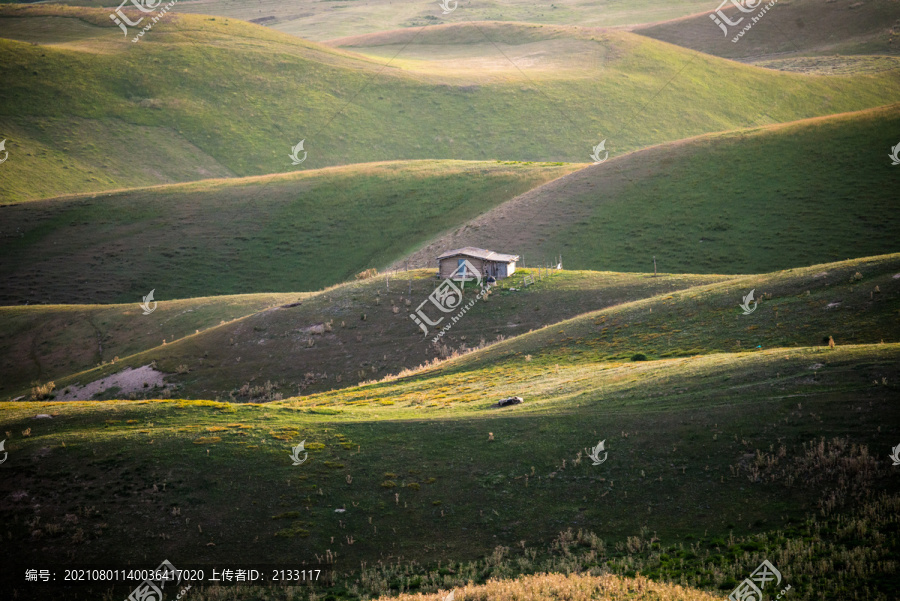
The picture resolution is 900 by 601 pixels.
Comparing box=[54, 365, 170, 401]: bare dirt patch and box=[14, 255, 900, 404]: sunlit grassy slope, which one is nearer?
box=[14, 255, 900, 404]: sunlit grassy slope

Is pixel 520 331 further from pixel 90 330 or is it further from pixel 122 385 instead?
pixel 90 330

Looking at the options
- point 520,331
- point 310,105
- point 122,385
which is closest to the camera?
point 122,385

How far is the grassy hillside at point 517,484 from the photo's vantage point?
1888 cm

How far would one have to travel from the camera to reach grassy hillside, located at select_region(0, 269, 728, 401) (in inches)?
1796

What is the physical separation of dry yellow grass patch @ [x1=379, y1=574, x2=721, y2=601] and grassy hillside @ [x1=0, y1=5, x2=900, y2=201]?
112 meters

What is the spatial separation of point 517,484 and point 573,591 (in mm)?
6054

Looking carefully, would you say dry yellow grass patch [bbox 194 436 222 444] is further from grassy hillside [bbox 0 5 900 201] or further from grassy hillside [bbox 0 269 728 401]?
grassy hillside [bbox 0 5 900 201]

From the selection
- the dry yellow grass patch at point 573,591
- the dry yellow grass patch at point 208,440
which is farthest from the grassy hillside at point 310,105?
the dry yellow grass patch at point 573,591

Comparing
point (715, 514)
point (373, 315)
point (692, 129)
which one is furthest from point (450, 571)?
point (692, 129)

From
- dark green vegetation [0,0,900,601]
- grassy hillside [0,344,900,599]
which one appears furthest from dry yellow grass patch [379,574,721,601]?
grassy hillside [0,344,900,599]

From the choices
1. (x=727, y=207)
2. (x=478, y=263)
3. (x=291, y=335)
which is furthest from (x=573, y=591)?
(x=727, y=207)

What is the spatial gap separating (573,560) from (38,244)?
82096mm

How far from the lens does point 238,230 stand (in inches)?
3462

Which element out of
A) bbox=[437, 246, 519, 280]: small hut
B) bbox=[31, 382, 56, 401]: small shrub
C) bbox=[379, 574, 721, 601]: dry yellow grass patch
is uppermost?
bbox=[437, 246, 519, 280]: small hut
